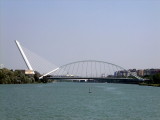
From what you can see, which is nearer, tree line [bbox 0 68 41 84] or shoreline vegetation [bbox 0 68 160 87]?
tree line [bbox 0 68 41 84]

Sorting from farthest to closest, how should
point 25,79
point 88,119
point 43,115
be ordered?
point 25,79, point 43,115, point 88,119

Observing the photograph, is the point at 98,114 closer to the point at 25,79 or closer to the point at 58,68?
the point at 25,79

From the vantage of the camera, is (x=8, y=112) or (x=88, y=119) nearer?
(x=88, y=119)

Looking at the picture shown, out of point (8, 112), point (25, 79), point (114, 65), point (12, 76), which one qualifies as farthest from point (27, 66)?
point (8, 112)

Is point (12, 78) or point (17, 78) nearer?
point (12, 78)

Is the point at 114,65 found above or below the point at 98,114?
above

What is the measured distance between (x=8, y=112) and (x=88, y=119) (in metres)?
4.41

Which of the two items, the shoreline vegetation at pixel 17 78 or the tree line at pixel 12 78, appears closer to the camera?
the tree line at pixel 12 78

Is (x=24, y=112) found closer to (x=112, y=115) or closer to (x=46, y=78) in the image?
(x=112, y=115)

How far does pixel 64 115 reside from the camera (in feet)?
57.1

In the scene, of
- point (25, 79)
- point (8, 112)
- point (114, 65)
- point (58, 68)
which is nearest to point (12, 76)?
point (25, 79)

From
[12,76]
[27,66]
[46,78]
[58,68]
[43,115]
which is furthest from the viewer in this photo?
[58,68]

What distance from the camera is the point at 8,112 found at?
59.9 feet

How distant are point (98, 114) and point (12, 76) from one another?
150ft
